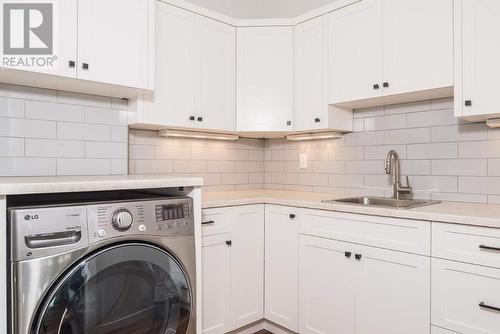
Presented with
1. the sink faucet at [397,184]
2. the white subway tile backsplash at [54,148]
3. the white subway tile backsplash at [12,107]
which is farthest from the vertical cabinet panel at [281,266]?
the white subway tile backsplash at [12,107]

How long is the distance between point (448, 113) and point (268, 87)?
119cm

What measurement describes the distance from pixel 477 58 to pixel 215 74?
156cm

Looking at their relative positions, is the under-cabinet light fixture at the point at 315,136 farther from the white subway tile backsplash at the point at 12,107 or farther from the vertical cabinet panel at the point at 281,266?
the white subway tile backsplash at the point at 12,107

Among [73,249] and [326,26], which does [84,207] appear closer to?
[73,249]

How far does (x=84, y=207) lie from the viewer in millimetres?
1258

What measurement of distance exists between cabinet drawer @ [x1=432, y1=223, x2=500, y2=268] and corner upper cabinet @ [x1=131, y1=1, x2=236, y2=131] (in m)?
1.53

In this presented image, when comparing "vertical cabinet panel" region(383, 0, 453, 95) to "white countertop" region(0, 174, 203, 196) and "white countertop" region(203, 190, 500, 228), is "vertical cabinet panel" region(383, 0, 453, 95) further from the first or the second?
"white countertop" region(0, 174, 203, 196)

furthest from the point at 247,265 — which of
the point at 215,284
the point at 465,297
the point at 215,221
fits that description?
the point at 465,297

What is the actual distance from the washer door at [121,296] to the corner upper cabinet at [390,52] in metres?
1.53

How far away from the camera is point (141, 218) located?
1.39 metres

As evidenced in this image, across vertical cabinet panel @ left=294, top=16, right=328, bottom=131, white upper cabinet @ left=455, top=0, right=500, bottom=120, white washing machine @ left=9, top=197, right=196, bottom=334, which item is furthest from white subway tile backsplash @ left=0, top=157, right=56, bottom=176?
white upper cabinet @ left=455, top=0, right=500, bottom=120

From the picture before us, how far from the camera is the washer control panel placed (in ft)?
4.19

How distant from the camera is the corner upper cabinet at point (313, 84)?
2391mm

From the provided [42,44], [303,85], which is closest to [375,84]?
[303,85]
